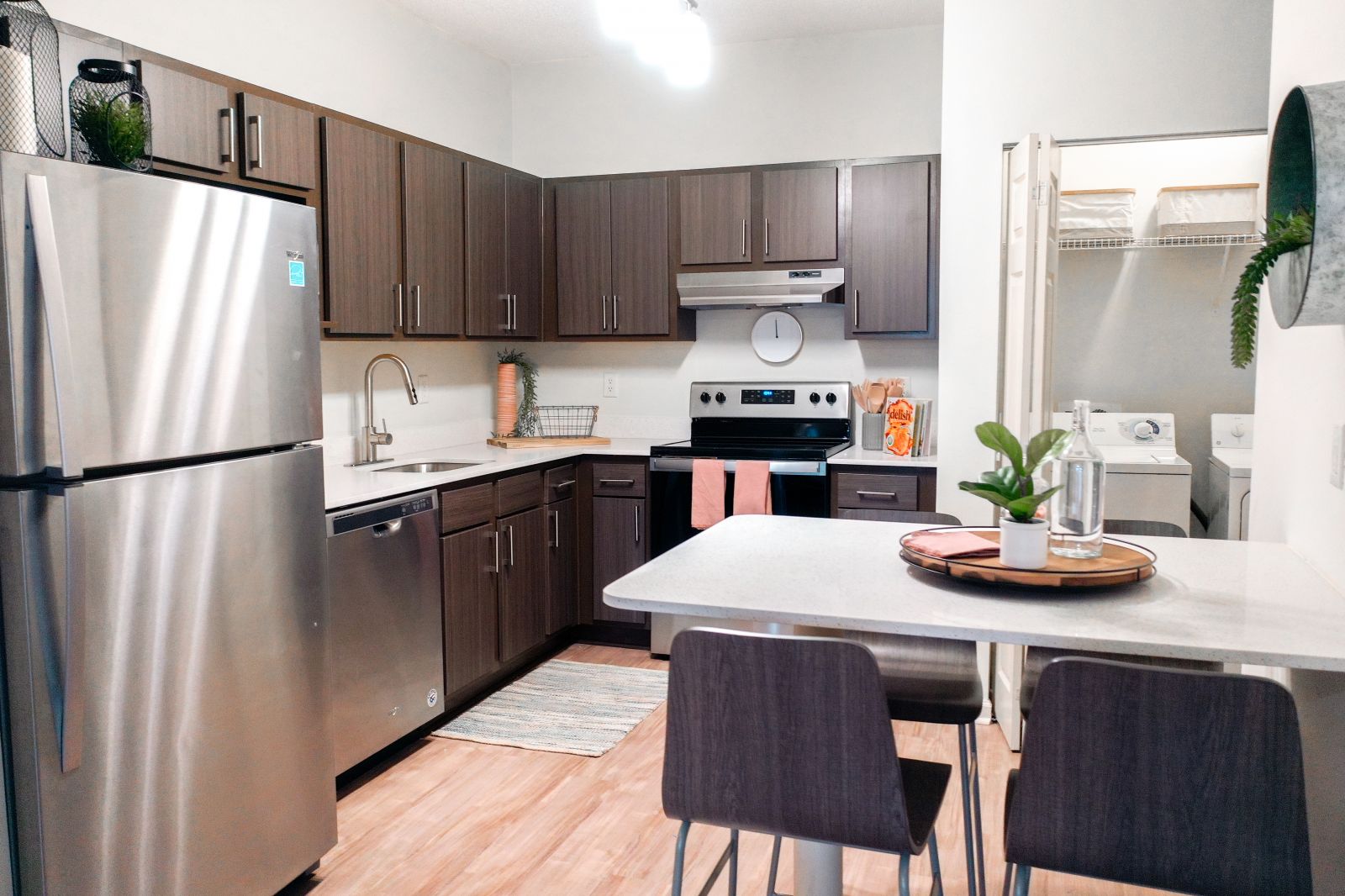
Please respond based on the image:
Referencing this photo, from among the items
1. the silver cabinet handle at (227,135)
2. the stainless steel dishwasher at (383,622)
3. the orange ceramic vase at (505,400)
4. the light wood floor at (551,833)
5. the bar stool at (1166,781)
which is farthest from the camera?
the orange ceramic vase at (505,400)

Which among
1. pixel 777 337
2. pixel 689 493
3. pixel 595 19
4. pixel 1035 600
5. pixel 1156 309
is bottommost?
pixel 689 493

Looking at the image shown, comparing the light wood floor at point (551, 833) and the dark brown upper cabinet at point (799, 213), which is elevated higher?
the dark brown upper cabinet at point (799, 213)

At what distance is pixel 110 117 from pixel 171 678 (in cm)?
115

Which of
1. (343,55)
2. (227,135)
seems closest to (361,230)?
(227,135)

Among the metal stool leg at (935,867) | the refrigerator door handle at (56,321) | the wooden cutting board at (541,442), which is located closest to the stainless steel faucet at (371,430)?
the wooden cutting board at (541,442)

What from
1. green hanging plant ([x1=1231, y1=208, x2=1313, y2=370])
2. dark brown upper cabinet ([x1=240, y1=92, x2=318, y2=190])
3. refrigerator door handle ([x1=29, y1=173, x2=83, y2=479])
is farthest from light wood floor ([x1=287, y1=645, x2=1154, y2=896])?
dark brown upper cabinet ([x1=240, y1=92, x2=318, y2=190])

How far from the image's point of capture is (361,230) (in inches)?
130

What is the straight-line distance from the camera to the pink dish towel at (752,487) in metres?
3.98

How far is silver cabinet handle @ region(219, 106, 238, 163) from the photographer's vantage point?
2717 mm

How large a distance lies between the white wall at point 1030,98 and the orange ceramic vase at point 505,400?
213 centimetres

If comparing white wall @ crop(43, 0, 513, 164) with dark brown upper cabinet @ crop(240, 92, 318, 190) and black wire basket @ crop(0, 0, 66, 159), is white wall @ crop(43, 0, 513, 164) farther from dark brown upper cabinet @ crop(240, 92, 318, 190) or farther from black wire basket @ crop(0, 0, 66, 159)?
black wire basket @ crop(0, 0, 66, 159)

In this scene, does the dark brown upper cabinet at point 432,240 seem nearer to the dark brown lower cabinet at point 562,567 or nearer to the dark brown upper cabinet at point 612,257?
the dark brown upper cabinet at point 612,257

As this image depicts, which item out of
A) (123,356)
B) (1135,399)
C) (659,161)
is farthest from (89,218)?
(1135,399)

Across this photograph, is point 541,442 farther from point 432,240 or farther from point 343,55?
point 343,55
